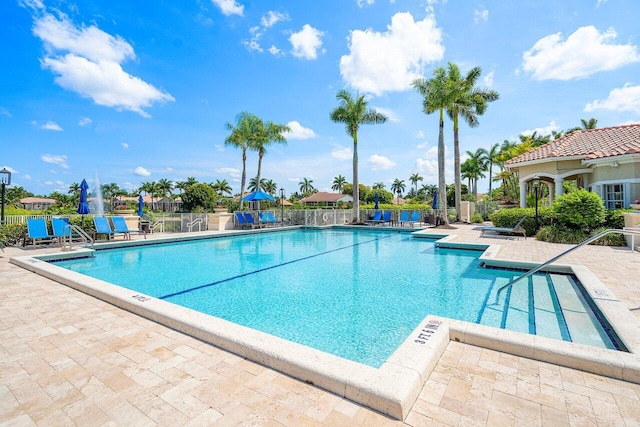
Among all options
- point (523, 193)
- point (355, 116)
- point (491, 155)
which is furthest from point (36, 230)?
point (491, 155)

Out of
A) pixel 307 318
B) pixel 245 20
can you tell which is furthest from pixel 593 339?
pixel 245 20

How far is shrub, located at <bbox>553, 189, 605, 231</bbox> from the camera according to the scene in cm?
1020

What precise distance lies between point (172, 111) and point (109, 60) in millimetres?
8688

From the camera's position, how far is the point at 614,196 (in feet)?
40.1

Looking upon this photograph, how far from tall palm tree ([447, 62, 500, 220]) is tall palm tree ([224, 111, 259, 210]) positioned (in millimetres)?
15429

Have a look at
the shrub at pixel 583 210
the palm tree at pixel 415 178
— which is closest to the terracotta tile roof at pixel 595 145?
the shrub at pixel 583 210

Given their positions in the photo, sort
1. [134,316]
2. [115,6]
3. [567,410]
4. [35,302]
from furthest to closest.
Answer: [115,6] → [35,302] → [134,316] → [567,410]

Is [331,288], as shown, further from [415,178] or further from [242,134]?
[415,178]

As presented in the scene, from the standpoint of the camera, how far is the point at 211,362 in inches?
107

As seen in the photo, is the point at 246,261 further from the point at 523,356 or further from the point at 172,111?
the point at 172,111

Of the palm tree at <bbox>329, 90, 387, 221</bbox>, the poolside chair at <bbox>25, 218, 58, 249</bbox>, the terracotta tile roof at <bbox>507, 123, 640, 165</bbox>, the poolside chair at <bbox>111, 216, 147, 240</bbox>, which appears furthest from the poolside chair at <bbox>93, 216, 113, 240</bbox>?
the terracotta tile roof at <bbox>507, 123, 640, 165</bbox>

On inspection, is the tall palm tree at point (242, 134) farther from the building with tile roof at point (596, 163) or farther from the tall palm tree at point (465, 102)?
the building with tile roof at point (596, 163)

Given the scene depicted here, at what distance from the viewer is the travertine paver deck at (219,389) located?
198cm

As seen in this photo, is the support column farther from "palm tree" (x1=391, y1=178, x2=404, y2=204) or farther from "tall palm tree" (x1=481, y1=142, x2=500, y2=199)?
"palm tree" (x1=391, y1=178, x2=404, y2=204)
